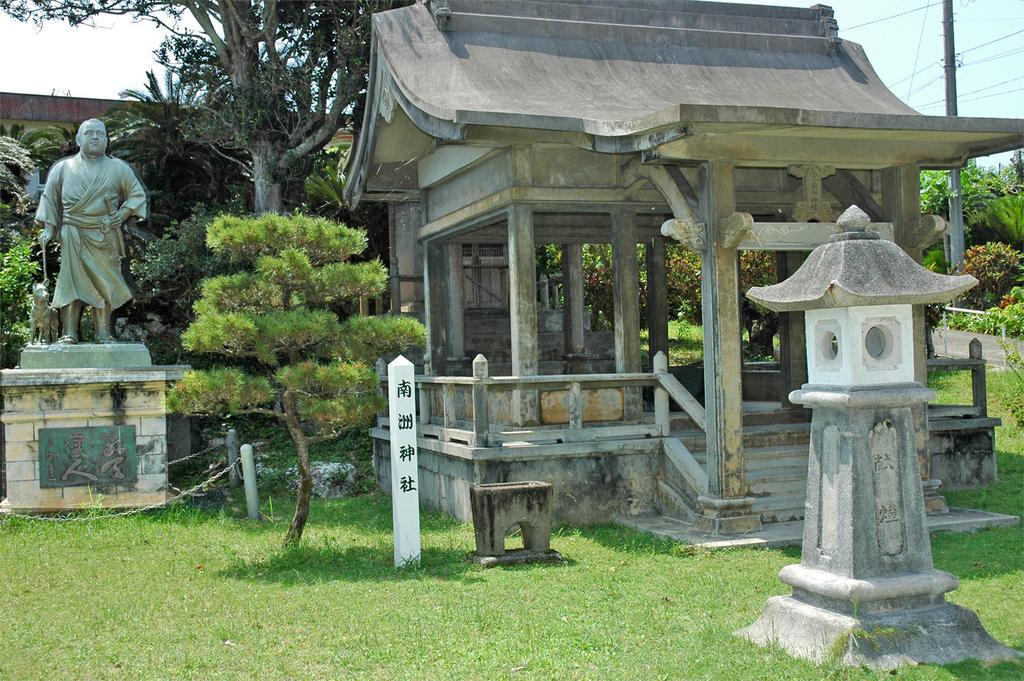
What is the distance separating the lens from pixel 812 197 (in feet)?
37.0

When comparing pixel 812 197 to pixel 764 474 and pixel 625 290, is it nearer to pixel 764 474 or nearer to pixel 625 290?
pixel 625 290

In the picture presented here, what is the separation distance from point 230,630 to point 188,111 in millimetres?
16853

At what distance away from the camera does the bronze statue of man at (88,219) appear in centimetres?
1234

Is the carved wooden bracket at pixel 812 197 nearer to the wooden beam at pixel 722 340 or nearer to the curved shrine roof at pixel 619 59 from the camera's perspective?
the curved shrine roof at pixel 619 59

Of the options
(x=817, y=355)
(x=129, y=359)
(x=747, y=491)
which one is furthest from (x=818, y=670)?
(x=129, y=359)

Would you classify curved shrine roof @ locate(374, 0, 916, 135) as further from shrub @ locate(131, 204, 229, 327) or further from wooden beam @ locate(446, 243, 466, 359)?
shrub @ locate(131, 204, 229, 327)

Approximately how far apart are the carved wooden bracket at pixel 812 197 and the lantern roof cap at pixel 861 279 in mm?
4827

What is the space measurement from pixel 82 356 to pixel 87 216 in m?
1.76

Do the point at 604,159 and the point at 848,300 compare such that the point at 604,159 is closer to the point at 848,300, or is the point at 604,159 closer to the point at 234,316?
the point at 234,316

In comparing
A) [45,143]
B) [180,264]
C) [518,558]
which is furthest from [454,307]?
[45,143]

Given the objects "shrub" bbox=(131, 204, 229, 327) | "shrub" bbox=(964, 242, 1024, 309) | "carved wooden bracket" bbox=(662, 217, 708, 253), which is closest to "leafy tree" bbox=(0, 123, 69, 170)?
"shrub" bbox=(131, 204, 229, 327)

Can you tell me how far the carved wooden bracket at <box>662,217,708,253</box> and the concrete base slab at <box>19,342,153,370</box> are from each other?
6.80 m

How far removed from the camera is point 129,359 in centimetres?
1240

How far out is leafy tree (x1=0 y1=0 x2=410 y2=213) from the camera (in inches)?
786
